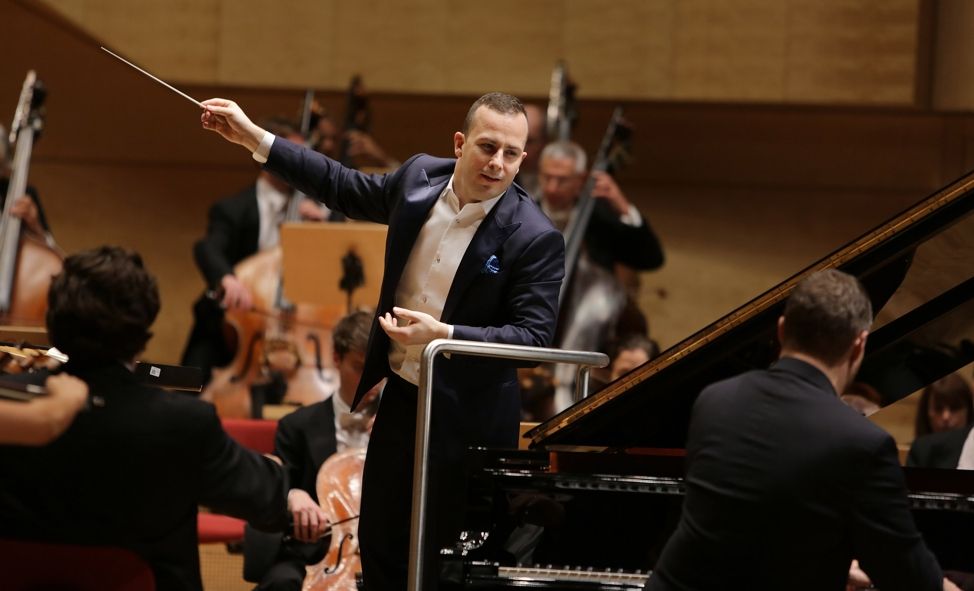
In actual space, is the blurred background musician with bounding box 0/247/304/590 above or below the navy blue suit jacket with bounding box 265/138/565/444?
below

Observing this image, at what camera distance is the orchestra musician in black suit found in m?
1.99

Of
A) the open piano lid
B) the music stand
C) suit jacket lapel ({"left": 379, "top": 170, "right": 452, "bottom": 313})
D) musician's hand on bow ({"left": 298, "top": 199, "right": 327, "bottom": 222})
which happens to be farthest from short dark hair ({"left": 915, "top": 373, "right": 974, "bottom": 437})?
musician's hand on bow ({"left": 298, "top": 199, "right": 327, "bottom": 222})

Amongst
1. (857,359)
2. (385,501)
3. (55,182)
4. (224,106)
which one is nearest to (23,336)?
(224,106)

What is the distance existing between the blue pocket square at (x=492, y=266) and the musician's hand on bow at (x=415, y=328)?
0.69ft

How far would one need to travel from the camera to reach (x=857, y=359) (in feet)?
7.04

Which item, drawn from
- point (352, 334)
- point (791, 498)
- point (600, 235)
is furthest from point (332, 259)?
point (791, 498)

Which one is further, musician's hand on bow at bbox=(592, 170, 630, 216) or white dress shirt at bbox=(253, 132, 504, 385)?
musician's hand on bow at bbox=(592, 170, 630, 216)

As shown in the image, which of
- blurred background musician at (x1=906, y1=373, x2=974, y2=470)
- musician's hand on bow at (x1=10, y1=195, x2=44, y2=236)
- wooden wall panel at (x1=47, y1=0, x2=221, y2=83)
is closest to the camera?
blurred background musician at (x1=906, y1=373, x2=974, y2=470)

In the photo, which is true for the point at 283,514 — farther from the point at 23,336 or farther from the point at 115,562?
the point at 23,336

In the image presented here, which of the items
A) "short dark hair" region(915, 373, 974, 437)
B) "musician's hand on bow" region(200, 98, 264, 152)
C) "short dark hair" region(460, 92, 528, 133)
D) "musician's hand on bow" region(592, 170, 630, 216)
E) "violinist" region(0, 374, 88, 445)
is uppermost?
"musician's hand on bow" region(592, 170, 630, 216)

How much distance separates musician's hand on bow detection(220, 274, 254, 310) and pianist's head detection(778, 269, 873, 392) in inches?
137

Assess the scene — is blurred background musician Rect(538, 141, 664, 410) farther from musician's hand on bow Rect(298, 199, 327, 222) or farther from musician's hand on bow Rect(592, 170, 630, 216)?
musician's hand on bow Rect(298, 199, 327, 222)

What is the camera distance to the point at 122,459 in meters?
1.97

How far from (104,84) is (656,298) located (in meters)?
3.15
